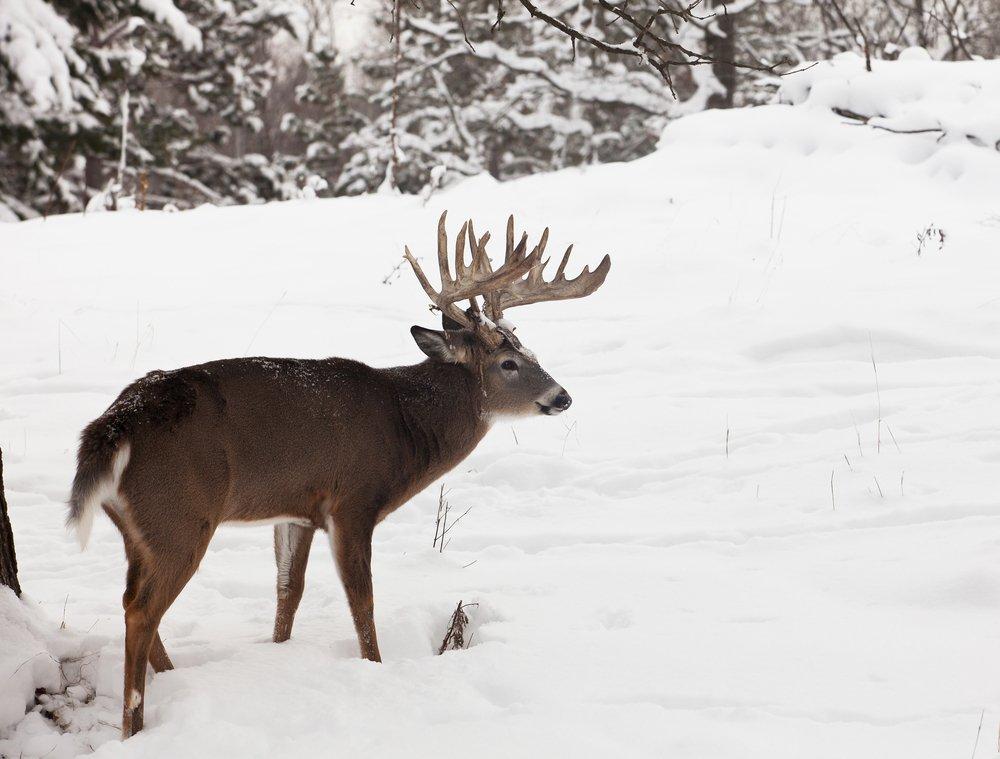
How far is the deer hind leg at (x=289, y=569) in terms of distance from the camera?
13.3ft

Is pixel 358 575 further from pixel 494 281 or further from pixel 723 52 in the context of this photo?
pixel 723 52

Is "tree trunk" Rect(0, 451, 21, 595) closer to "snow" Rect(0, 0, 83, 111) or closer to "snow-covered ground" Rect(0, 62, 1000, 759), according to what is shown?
"snow-covered ground" Rect(0, 62, 1000, 759)

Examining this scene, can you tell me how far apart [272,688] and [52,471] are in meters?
3.05

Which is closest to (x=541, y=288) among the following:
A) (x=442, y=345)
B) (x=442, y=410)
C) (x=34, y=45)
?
(x=442, y=345)

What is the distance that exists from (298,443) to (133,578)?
79 centimetres

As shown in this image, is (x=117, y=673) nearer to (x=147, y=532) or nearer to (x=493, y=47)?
(x=147, y=532)

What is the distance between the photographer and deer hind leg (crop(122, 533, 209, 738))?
3268 millimetres

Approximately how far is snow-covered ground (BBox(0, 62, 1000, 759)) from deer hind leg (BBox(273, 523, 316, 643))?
11cm

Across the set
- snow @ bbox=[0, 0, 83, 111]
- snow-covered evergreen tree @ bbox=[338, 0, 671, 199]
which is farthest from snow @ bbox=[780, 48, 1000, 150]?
snow @ bbox=[0, 0, 83, 111]

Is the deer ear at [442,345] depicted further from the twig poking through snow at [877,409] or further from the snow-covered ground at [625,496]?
the twig poking through snow at [877,409]

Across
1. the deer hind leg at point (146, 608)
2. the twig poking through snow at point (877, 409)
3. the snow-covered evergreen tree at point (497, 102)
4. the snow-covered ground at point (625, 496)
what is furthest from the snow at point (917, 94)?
the deer hind leg at point (146, 608)

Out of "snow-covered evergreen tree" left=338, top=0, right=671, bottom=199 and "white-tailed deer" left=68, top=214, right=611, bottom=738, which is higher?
"snow-covered evergreen tree" left=338, top=0, right=671, bottom=199

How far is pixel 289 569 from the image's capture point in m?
4.16

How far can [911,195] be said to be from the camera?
1091 centimetres
